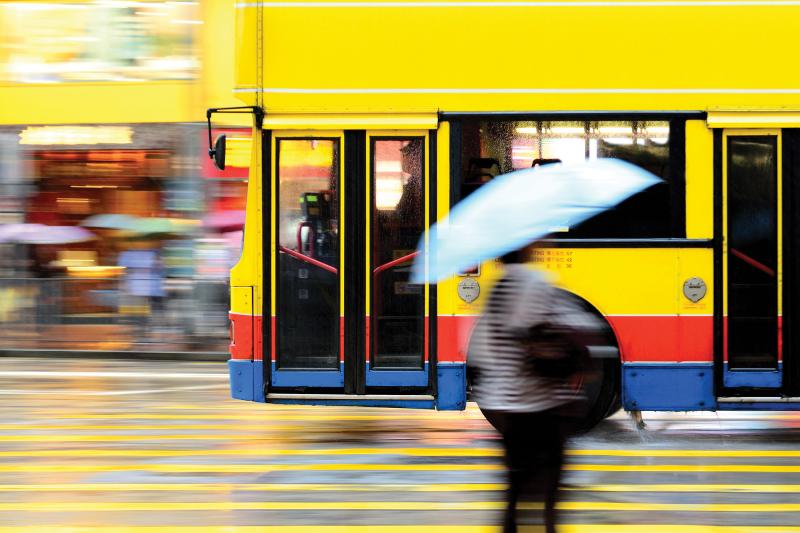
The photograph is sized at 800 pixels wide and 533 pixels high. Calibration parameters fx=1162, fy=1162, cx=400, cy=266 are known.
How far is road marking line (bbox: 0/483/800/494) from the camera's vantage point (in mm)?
7445

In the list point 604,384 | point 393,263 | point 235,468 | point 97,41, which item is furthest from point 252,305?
point 97,41

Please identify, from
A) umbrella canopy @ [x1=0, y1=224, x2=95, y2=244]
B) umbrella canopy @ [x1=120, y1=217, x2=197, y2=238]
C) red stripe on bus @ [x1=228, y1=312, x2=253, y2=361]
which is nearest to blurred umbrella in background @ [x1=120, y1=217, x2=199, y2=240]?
umbrella canopy @ [x1=120, y1=217, x2=197, y2=238]

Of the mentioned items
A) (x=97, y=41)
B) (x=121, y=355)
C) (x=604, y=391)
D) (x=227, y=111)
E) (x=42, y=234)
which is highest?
(x=97, y=41)

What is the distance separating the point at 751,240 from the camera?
28.9ft

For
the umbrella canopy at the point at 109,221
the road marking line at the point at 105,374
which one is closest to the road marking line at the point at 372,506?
the road marking line at the point at 105,374

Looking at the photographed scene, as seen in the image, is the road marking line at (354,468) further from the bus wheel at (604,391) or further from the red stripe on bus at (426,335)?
the red stripe on bus at (426,335)

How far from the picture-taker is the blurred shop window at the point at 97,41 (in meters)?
17.4

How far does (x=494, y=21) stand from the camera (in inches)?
353

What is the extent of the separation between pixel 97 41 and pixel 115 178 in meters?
2.13

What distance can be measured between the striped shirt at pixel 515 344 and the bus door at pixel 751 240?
4.33 meters

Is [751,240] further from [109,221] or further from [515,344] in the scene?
[109,221]

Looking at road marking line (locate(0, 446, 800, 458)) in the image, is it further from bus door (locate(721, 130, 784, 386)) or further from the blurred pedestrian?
the blurred pedestrian

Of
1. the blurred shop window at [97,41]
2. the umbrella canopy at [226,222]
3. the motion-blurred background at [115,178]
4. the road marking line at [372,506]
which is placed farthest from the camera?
the blurred shop window at [97,41]

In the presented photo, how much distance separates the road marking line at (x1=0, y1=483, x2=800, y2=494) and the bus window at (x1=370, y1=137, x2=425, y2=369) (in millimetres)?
1653
